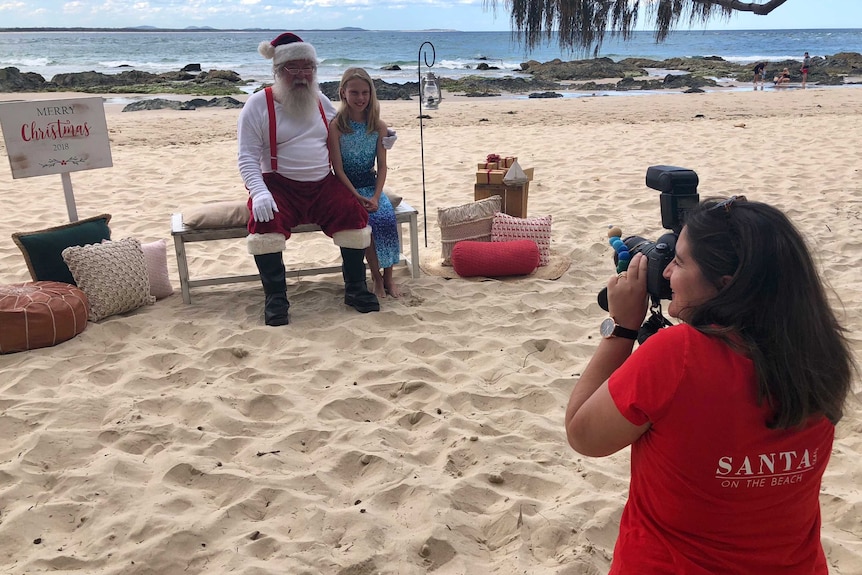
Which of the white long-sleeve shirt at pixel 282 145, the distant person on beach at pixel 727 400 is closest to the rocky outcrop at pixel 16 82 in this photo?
the white long-sleeve shirt at pixel 282 145

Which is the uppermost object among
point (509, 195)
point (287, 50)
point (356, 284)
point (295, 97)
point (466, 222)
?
point (287, 50)

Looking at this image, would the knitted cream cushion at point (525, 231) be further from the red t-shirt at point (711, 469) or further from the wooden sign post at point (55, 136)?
the red t-shirt at point (711, 469)

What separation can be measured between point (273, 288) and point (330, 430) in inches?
55.2

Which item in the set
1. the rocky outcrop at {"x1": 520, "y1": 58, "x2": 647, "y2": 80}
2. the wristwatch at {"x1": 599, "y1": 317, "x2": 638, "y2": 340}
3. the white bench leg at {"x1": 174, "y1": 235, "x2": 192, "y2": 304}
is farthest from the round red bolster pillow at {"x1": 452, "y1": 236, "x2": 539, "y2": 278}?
the rocky outcrop at {"x1": 520, "y1": 58, "x2": 647, "y2": 80}

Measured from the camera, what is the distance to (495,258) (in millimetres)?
4723

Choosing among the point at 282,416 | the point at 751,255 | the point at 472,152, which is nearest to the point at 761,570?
the point at 751,255

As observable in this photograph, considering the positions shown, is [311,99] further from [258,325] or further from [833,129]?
[833,129]

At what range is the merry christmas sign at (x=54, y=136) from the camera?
13.6 feet

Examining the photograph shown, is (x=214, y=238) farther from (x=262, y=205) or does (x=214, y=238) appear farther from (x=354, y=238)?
(x=354, y=238)

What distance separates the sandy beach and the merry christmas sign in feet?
3.15

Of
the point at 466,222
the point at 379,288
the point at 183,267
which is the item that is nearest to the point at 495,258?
the point at 466,222

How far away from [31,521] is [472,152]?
746 cm

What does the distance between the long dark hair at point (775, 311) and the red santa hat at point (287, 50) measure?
326 centimetres

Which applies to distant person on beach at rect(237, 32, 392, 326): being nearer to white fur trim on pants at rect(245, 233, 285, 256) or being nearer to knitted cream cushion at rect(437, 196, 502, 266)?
white fur trim on pants at rect(245, 233, 285, 256)
